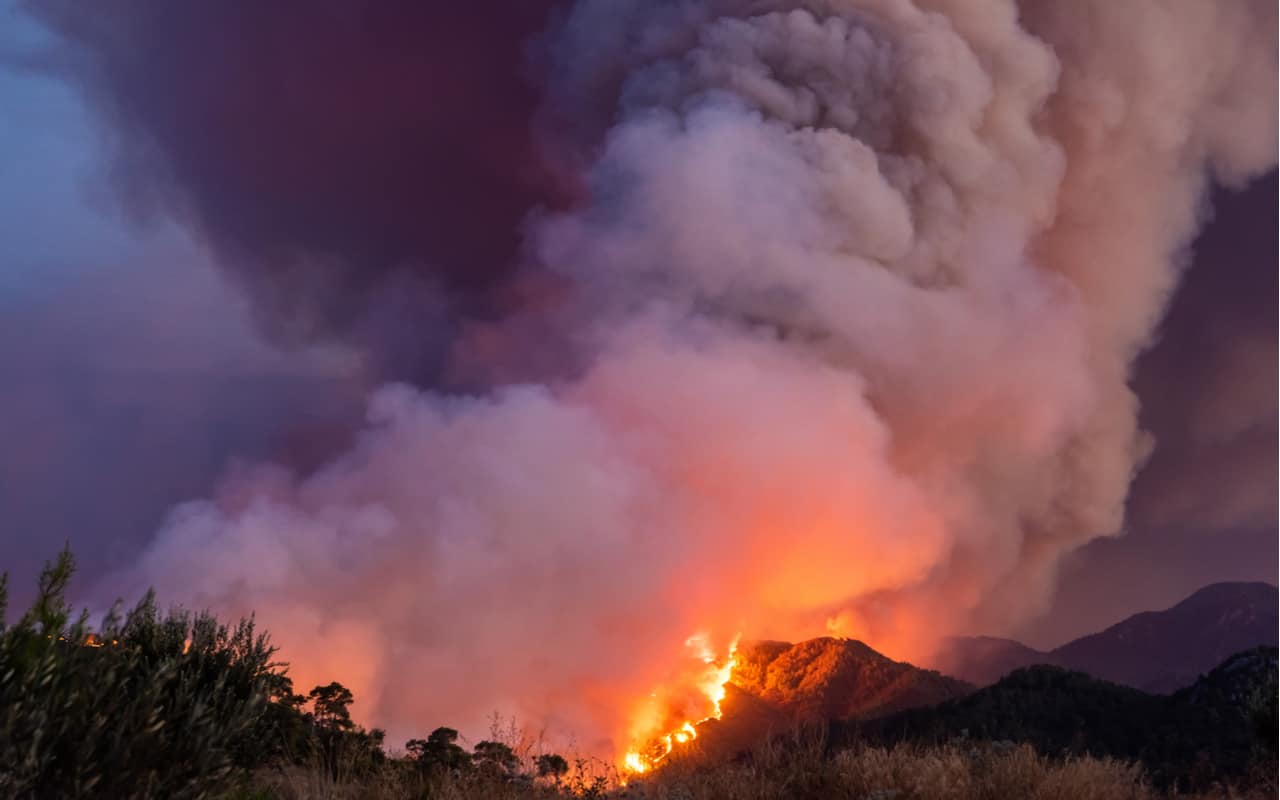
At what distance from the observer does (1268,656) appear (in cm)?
4741

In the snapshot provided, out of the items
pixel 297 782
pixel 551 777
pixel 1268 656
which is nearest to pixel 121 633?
pixel 297 782

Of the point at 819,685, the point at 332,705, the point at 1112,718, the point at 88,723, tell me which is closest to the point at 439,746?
the point at 332,705

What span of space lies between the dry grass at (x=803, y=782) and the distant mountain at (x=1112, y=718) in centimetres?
2261

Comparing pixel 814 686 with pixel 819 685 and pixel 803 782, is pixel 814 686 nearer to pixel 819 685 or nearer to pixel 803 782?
pixel 819 685

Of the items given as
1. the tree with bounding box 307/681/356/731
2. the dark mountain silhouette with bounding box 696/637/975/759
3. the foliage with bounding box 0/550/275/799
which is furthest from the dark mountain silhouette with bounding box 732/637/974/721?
the foliage with bounding box 0/550/275/799

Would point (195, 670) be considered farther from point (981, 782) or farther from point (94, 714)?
point (981, 782)

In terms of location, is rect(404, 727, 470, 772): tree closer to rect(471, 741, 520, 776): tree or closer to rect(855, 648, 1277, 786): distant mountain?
rect(471, 741, 520, 776): tree

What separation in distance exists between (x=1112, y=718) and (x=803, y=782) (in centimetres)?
4639

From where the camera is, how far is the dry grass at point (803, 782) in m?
11.1

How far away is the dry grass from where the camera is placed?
11094mm

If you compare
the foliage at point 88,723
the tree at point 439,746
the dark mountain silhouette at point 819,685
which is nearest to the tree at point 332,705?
the tree at point 439,746

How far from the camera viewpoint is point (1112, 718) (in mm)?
50156

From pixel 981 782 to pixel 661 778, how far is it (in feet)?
14.2

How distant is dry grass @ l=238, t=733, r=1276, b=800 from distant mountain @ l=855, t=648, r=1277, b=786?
74.2 feet
